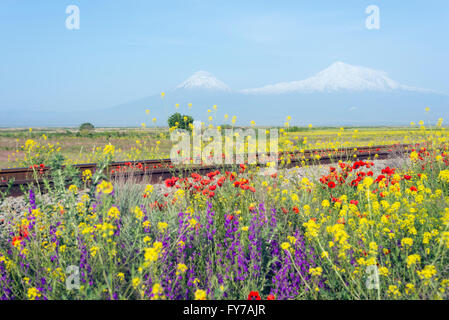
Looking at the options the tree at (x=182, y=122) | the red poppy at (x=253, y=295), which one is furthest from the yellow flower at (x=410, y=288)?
the tree at (x=182, y=122)

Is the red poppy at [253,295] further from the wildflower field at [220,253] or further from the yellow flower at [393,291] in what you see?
the yellow flower at [393,291]

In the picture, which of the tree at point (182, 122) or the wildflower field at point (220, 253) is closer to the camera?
the wildflower field at point (220, 253)

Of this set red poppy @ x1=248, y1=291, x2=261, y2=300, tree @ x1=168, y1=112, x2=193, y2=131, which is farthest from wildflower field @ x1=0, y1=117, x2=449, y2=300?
tree @ x1=168, y1=112, x2=193, y2=131

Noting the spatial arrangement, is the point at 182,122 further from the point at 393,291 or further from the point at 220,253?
the point at 393,291

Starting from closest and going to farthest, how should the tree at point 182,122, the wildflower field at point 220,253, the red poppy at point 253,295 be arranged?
the red poppy at point 253,295 → the wildflower field at point 220,253 → the tree at point 182,122

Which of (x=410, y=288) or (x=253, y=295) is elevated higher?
(x=253, y=295)

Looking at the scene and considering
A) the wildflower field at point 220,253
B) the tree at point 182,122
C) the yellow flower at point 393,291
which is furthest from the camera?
the tree at point 182,122

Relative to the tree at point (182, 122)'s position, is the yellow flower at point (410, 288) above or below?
below

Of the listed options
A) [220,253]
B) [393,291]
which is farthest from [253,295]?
[220,253]

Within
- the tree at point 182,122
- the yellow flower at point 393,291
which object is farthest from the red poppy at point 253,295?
the tree at point 182,122

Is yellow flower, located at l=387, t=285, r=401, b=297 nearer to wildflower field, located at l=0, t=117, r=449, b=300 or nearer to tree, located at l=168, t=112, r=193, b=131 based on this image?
wildflower field, located at l=0, t=117, r=449, b=300

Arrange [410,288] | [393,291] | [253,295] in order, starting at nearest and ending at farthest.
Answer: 1. [253,295]
2. [393,291]
3. [410,288]
